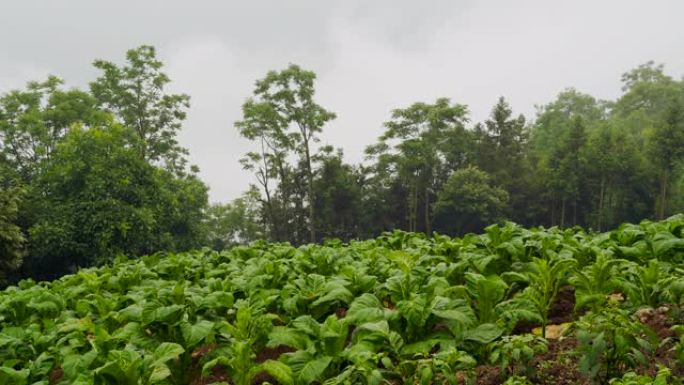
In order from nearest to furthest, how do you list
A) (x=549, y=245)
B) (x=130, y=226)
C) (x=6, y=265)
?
1. (x=549, y=245)
2. (x=6, y=265)
3. (x=130, y=226)

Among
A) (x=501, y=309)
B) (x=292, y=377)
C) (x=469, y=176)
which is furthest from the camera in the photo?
(x=469, y=176)

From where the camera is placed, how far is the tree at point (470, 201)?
42625 millimetres

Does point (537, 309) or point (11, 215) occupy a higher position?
point (11, 215)

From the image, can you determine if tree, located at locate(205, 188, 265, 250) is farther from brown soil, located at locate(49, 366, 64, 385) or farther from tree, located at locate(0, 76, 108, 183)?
A: brown soil, located at locate(49, 366, 64, 385)

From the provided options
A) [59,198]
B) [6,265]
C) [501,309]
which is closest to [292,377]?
[501,309]

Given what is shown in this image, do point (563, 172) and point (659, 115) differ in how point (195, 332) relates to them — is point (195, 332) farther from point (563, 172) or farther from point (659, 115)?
point (659, 115)

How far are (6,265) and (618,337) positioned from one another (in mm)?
22513

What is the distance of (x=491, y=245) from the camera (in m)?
5.90

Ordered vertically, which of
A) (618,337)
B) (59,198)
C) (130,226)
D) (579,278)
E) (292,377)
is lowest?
(292,377)

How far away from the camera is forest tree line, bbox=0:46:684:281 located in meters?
25.9

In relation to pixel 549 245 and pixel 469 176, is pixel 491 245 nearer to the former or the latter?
pixel 549 245

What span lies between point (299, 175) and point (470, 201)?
51.4 ft

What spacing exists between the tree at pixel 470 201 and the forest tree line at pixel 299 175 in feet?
0.39

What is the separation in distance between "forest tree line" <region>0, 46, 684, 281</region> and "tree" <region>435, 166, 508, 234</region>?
117 millimetres
